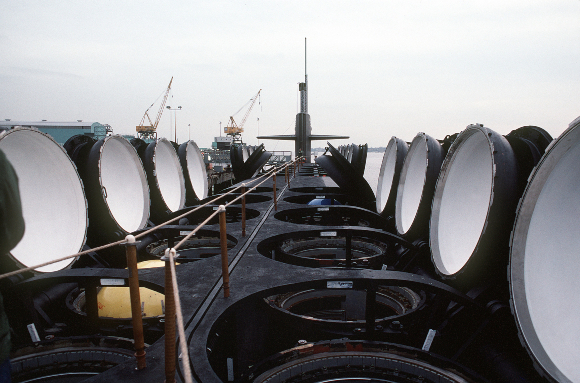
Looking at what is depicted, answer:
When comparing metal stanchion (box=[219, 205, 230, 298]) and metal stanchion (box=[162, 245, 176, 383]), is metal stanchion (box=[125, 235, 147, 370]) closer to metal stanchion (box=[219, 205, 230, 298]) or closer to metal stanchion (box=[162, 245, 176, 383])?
metal stanchion (box=[162, 245, 176, 383])

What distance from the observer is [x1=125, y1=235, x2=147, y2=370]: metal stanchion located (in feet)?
8.93

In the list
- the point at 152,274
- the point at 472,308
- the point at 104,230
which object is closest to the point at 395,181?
the point at 472,308

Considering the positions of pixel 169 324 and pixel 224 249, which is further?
pixel 224 249

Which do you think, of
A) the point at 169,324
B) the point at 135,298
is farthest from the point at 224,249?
the point at 169,324

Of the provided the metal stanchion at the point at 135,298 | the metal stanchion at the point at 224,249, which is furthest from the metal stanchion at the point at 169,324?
the metal stanchion at the point at 224,249

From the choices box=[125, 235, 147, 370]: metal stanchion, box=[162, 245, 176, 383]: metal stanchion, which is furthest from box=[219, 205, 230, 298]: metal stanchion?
box=[162, 245, 176, 383]: metal stanchion

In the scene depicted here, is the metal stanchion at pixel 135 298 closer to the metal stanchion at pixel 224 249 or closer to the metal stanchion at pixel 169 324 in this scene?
the metal stanchion at pixel 169 324

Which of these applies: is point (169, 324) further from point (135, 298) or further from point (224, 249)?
point (224, 249)

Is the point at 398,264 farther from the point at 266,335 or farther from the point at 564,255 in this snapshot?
the point at 564,255

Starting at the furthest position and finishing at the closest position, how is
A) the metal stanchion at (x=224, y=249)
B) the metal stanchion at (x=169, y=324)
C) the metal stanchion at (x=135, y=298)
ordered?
the metal stanchion at (x=224, y=249) → the metal stanchion at (x=135, y=298) → the metal stanchion at (x=169, y=324)

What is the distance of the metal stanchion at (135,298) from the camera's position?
8.93 ft

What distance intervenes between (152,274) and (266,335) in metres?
2.34

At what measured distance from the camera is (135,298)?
2.88m

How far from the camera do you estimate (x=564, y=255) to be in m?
3.57
